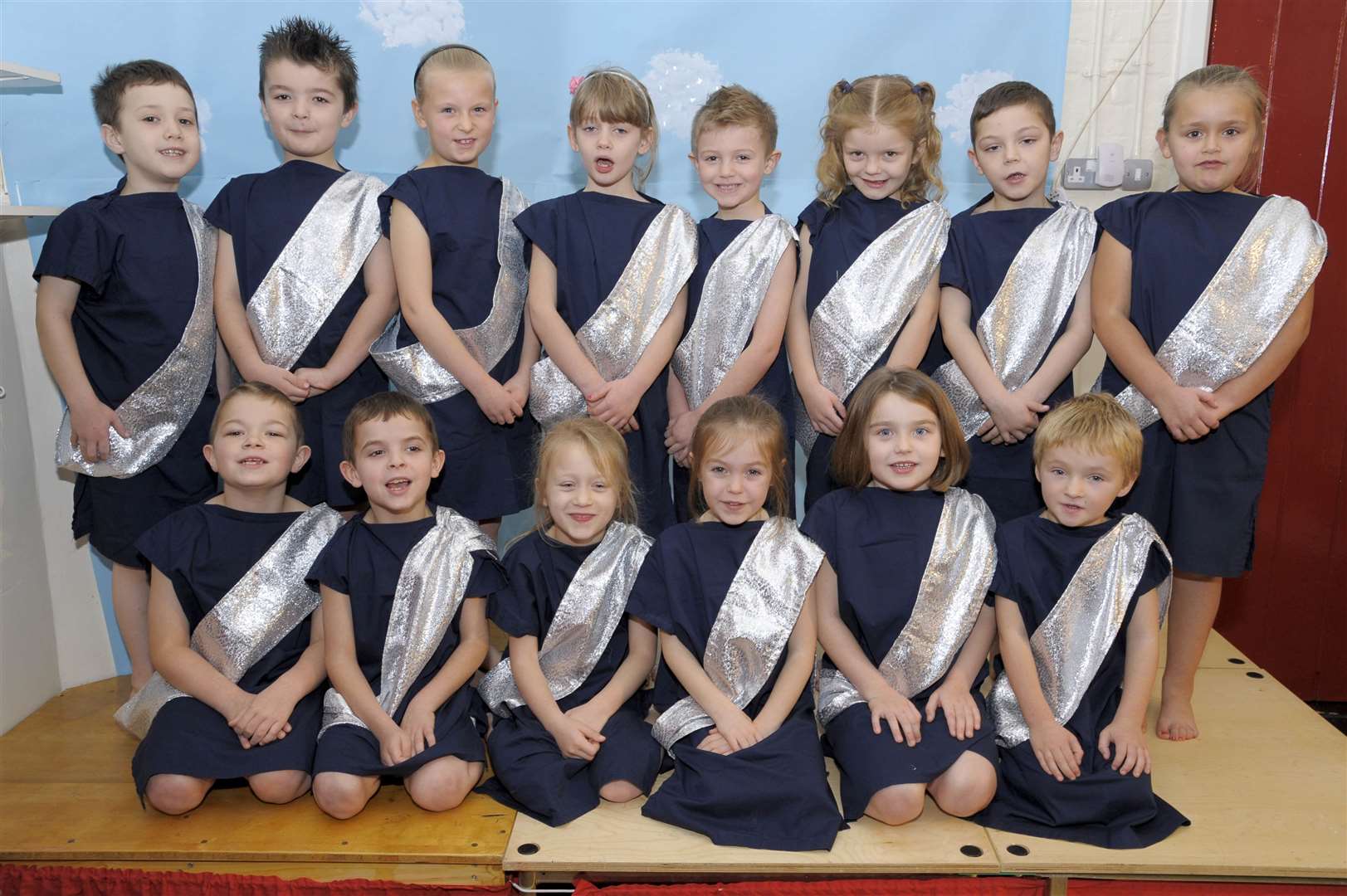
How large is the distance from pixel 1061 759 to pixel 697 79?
176cm

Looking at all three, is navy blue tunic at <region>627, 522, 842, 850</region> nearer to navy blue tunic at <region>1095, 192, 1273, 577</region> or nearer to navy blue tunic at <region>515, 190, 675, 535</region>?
navy blue tunic at <region>515, 190, 675, 535</region>

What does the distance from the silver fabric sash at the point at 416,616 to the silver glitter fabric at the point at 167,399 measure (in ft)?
2.31

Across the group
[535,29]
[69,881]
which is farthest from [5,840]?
[535,29]

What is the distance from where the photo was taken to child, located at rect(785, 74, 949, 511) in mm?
2154

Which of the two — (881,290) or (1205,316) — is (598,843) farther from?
(1205,316)

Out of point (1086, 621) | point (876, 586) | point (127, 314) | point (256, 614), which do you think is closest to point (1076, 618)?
point (1086, 621)

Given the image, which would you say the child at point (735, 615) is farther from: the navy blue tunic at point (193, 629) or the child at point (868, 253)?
the navy blue tunic at point (193, 629)

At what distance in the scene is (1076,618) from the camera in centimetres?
191

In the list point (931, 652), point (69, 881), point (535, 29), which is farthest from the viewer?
point (535, 29)

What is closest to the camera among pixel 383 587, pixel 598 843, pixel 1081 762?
pixel 598 843

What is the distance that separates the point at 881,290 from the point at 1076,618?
74 cm

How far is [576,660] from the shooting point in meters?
1.98

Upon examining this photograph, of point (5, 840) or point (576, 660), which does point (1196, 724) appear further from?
point (5, 840)

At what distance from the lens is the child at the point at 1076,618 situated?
183 centimetres
